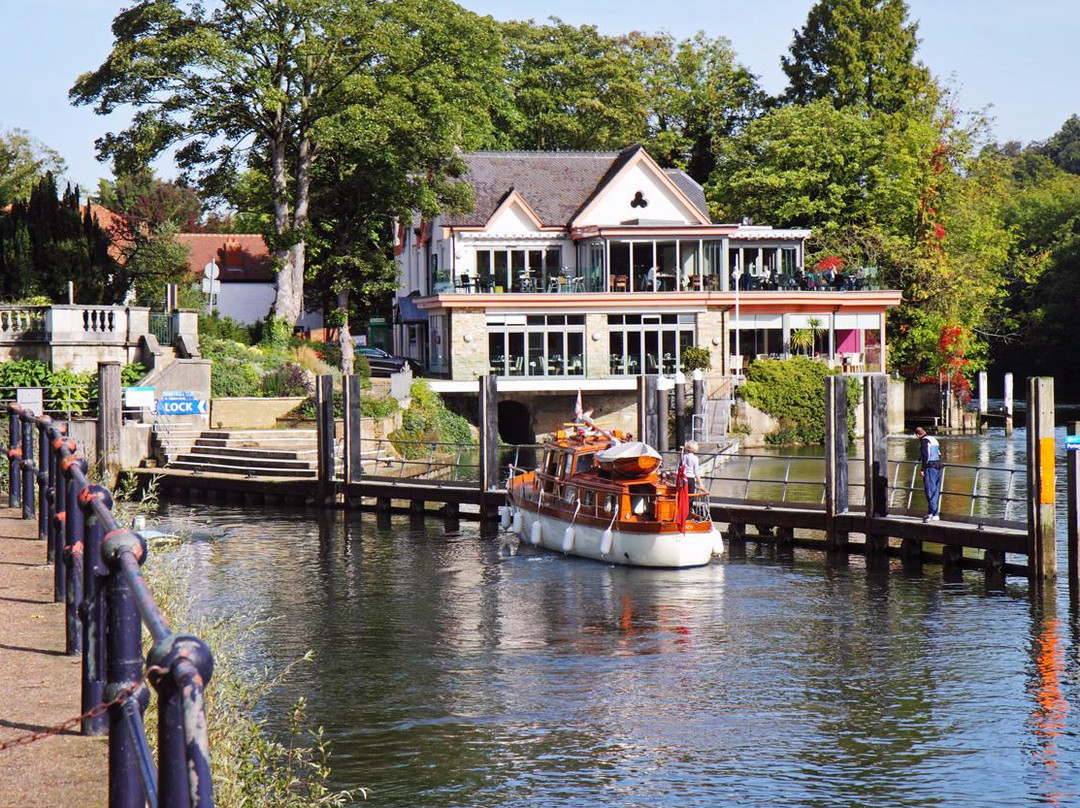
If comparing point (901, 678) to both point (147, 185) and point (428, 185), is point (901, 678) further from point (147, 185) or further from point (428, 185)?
point (147, 185)

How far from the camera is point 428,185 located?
54.1m

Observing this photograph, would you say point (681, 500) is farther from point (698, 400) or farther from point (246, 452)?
point (698, 400)

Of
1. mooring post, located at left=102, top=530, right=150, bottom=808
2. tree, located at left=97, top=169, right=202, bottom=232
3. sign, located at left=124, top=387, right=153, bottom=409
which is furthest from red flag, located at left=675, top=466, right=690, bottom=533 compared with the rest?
tree, located at left=97, top=169, right=202, bottom=232

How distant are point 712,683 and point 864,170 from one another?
53.1 meters

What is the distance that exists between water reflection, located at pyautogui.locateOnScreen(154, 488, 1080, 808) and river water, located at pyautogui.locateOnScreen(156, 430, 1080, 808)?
45 millimetres

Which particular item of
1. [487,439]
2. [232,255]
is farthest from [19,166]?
[487,439]

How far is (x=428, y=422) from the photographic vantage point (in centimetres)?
5022

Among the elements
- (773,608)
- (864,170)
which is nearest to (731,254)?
(864,170)

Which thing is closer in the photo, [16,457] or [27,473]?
[16,457]

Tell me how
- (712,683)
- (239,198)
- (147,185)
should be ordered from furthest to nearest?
Result: (147,185)
(239,198)
(712,683)

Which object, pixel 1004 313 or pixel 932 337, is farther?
pixel 1004 313

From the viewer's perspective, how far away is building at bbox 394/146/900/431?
58.0 m

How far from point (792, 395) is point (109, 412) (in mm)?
28472

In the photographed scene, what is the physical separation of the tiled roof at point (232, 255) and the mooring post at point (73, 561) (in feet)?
219
